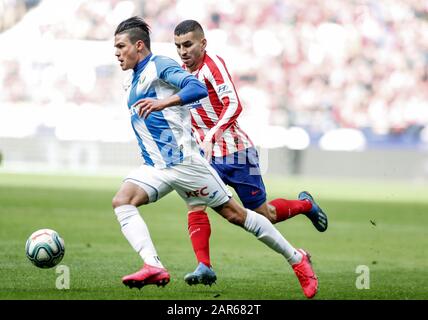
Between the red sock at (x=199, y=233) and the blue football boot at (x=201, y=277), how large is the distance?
223 millimetres

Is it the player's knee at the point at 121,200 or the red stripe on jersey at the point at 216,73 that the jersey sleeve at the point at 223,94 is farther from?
the player's knee at the point at 121,200

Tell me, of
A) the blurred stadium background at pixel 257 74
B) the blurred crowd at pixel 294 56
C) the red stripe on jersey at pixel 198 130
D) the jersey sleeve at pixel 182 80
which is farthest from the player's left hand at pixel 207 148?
the blurred crowd at pixel 294 56

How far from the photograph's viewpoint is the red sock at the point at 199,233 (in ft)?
24.2

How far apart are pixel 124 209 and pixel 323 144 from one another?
21191 millimetres

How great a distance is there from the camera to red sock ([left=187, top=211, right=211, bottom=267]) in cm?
739

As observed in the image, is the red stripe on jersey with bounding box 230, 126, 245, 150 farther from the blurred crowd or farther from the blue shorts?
the blurred crowd

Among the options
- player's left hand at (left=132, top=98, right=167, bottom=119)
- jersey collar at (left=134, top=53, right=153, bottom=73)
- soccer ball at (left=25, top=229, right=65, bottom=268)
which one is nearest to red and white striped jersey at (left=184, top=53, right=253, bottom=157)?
jersey collar at (left=134, top=53, right=153, bottom=73)

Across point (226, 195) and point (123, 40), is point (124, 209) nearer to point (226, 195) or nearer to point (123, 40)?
point (226, 195)

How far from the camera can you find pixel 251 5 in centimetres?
2909

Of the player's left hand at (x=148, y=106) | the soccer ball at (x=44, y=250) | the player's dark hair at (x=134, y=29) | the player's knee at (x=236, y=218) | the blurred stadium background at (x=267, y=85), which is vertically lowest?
the soccer ball at (x=44, y=250)

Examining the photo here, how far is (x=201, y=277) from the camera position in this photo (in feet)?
23.1

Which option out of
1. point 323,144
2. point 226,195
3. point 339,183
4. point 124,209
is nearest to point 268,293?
point 226,195

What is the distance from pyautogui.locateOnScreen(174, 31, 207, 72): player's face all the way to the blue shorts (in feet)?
2.83

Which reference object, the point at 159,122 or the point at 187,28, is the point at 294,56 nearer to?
the point at 187,28
